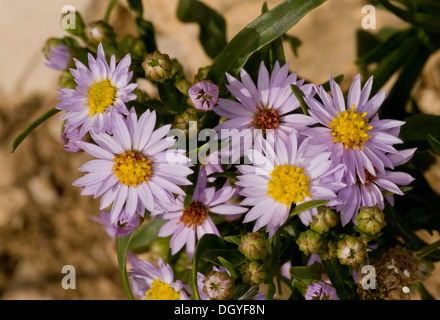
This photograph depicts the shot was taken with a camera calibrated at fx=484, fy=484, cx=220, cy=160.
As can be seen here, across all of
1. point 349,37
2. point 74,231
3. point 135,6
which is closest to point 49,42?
point 135,6

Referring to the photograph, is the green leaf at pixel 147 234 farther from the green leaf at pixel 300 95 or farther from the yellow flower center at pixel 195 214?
the green leaf at pixel 300 95

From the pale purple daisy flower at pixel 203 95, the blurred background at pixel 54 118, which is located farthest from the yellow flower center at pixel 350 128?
the blurred background at pixel 54 118

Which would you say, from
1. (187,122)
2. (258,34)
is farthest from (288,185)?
(258,34)

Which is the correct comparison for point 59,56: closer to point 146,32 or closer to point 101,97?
point 146,32

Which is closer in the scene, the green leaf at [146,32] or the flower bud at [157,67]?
the flower bud at [157,67]

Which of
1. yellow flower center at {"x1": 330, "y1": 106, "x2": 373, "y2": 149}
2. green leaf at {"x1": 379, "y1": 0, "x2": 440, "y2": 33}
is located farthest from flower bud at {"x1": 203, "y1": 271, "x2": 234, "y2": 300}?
green leaf at {"x1": 379, "y1": 0, "x2": 440, "y2": 33}

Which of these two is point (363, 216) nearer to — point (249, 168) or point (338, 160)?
point (338, 160)
